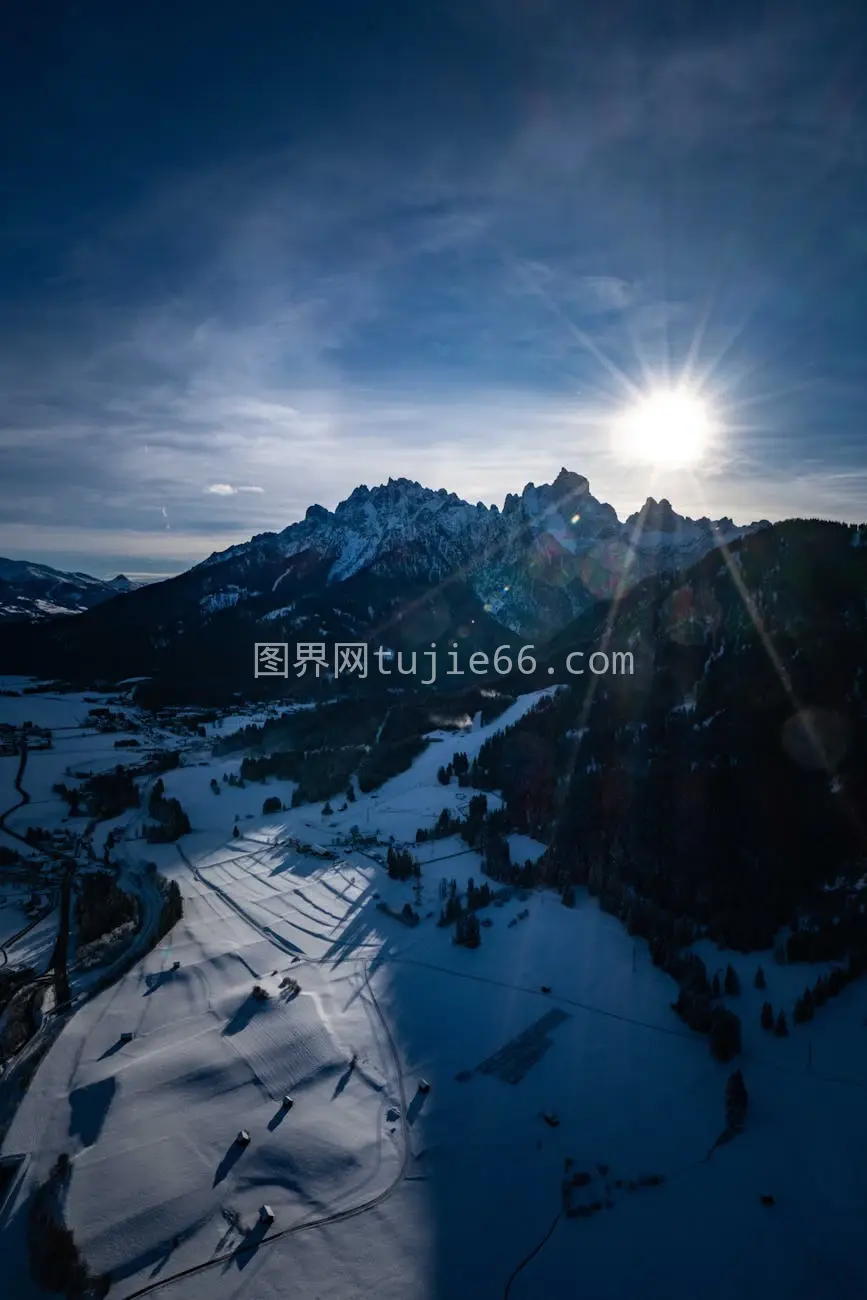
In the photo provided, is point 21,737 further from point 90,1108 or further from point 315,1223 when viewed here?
point 315,1223

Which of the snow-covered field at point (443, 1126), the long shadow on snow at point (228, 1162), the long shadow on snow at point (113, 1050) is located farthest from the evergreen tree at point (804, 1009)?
the long shadow on snow at point (113, 1050)

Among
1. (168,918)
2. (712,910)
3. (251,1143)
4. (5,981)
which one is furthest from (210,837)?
(712,910)

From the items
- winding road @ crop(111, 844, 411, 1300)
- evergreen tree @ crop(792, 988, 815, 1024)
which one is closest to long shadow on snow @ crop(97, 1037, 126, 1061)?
winding road @ crop(111, 844, 411, 1300)

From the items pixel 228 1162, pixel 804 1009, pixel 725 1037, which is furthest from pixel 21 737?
pixel 804 1009

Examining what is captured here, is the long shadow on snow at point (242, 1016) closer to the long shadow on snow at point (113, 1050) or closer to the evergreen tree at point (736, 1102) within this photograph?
the long shadow on snow at point (113, 1050)

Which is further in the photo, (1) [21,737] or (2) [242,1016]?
(1) [21,737]

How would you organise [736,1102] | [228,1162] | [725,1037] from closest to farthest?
[228,1162] → [736,1102] → [725,1037]

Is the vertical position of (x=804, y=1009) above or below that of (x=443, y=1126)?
above
